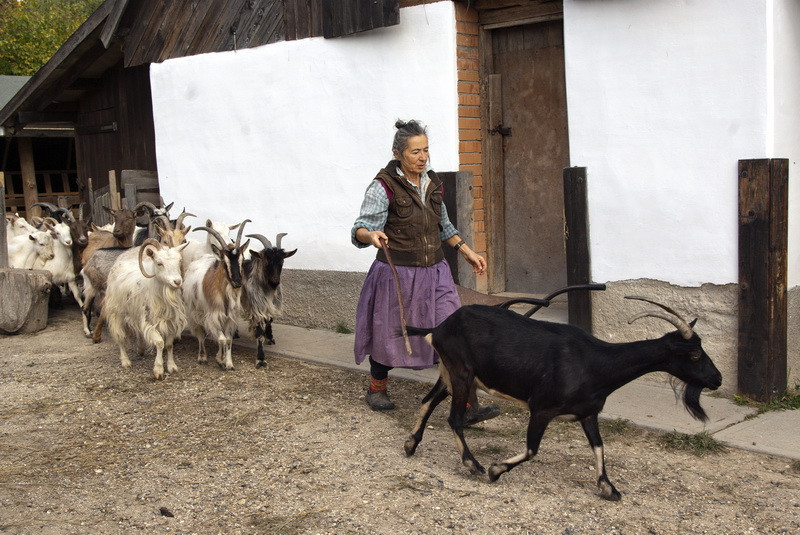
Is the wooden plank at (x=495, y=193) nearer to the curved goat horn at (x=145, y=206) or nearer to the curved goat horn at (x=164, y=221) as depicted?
the curved goat horn at (x=164, y=221)

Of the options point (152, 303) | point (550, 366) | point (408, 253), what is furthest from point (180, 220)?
point (550, 366)

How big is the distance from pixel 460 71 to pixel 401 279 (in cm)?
272

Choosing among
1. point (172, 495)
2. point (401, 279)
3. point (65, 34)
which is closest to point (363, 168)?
point (401, 279)

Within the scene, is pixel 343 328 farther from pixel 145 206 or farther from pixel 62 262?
pixel 62 262

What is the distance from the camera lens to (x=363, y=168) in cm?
808

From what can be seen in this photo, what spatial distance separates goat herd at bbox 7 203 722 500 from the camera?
4004 millimetres

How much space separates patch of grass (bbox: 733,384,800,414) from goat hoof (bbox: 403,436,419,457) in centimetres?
228

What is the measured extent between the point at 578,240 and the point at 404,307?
5.79 feet

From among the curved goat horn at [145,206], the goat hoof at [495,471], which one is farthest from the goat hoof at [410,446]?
the curved goat horn at [145,206]

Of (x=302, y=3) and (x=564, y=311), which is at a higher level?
(x=302, y=3)

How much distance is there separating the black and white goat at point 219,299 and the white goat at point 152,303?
221mm

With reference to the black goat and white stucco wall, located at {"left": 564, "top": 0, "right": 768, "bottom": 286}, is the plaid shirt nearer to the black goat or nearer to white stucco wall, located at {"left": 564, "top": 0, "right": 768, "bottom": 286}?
the black goat

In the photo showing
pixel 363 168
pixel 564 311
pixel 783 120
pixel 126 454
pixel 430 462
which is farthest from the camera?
pixel 363 168

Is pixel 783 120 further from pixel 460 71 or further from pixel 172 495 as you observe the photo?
pixel 172 495
